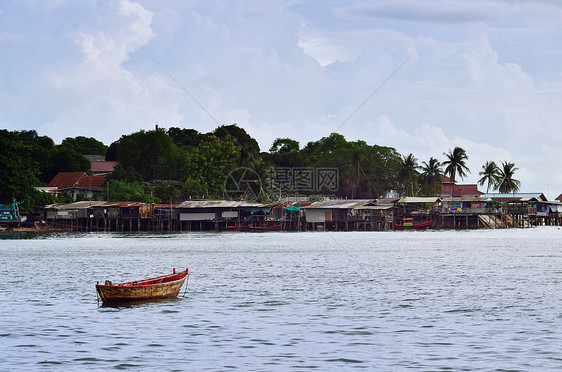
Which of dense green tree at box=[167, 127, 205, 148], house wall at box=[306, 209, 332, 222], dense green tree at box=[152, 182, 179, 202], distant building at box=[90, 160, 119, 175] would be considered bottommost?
house wall at box=[306, 209, 332, 222]

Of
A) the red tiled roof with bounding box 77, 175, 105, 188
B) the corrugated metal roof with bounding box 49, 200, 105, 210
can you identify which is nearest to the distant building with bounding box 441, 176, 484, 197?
the red tiled roof with bounding box 77, 175, 105, 188

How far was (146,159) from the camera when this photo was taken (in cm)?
12725

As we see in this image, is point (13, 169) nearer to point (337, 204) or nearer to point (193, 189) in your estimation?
point (193, 189)

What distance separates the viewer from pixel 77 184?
123 m

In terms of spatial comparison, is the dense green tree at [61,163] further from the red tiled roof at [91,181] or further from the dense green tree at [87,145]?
the dense green tree at [87,145]

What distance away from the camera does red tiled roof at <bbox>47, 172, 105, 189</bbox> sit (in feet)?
405

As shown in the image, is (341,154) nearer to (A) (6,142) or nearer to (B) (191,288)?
(A) (6,142)

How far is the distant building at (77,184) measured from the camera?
122562mm

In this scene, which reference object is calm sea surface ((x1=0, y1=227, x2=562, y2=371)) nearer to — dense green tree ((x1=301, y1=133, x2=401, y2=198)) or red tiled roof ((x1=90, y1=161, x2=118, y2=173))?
dense green tree ((x1=301, y1=133, x2=401, y2=198))

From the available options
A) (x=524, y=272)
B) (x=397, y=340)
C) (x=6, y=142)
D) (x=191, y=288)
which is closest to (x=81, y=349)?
(x=397, y=340)

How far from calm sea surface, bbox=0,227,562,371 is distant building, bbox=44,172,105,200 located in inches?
3126

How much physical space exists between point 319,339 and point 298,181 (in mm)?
111209

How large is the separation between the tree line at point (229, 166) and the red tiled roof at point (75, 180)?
3.79 metres

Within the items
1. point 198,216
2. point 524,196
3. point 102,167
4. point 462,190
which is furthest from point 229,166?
point 462,190
